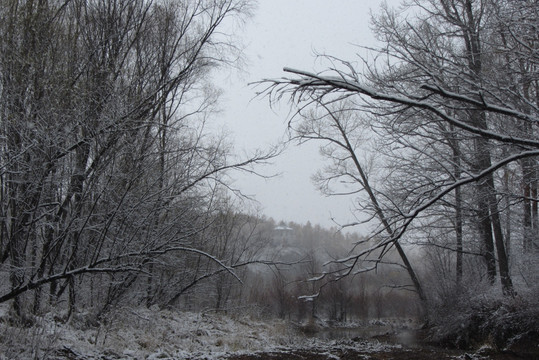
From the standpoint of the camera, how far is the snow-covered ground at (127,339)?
5.11 meters

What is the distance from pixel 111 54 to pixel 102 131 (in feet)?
7.88

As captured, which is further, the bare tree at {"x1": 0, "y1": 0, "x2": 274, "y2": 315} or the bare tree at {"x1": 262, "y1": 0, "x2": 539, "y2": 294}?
the bare tree at {"x1": 0, "y1": 0, "x2": 274, "y2": 315}

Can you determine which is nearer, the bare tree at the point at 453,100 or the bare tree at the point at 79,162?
the bare tree at the point at 453,100

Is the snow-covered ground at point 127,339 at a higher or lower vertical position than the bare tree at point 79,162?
lower

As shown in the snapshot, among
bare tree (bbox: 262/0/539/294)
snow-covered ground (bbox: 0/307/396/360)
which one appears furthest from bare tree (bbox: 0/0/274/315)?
bare tree (bbox: 262/0/539/294)

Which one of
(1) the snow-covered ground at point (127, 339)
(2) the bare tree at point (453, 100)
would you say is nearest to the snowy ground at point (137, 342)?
(1) the snow-covered ground at point (127, 339)

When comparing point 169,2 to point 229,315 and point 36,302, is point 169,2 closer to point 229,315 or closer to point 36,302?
point 36,302

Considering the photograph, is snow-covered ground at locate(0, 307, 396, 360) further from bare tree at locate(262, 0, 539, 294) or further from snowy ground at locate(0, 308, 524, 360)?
bare tree at locate(262, 0, 539, 294)

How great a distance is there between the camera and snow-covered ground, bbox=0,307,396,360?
5.11 meters

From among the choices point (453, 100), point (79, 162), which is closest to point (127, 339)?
point (79, 162)

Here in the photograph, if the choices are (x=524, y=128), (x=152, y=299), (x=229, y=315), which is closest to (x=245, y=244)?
(x=229, y=315)

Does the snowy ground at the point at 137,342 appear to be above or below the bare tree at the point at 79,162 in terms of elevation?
below

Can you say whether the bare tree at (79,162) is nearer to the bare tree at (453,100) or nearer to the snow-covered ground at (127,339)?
the snow-covered ground at (127,339)

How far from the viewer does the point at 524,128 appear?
640cm
